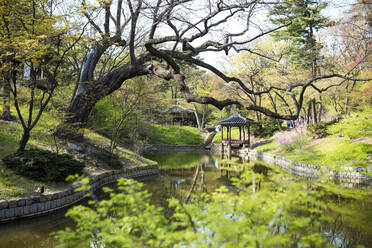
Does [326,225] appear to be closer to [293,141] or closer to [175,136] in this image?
[293,141]

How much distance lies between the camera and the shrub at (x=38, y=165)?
6.02 metres

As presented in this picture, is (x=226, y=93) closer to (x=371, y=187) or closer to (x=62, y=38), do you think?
(x=371, y=187)

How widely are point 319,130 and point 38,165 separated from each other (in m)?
14.2

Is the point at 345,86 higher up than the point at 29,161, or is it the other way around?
the point at 345,86

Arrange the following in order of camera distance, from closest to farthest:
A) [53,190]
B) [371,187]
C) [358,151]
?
[53,190] < [371,187] < [358,151]

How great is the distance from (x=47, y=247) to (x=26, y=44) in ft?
12.6

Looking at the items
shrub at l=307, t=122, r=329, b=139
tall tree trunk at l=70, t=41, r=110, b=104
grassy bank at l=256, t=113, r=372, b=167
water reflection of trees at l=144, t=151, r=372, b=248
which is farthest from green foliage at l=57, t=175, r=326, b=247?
shrub at l=307, t=122, r=329, b=139

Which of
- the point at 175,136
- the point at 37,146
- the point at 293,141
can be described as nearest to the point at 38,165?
the point at 37,146

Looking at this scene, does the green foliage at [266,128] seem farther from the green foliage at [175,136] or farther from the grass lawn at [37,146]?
the grass lawn at [37,146]

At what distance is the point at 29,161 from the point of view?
6047 mm

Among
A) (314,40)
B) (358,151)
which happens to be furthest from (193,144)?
(358,151)

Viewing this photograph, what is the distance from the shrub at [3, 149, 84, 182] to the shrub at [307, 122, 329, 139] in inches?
537

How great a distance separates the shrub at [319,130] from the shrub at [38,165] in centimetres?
1364

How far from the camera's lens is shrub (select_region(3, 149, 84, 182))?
19.7 feet
